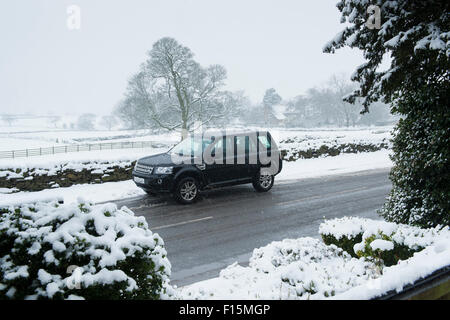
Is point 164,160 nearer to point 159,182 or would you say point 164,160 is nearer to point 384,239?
point 159,182

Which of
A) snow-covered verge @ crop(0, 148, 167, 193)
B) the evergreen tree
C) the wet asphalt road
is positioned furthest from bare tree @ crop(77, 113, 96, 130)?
the evergreen tree

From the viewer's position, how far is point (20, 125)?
178 ft

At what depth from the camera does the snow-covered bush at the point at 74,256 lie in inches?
91.4

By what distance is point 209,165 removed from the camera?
35.1ft

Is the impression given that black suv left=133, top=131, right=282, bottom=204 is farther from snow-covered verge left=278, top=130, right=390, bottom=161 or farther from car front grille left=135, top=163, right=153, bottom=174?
snow-covered verge left=278, top=130, right=390, bottom=161

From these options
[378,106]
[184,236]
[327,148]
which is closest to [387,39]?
[184,236]

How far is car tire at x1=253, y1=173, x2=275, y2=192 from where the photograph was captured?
11914 mm

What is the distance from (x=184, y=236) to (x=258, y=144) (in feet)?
16.2

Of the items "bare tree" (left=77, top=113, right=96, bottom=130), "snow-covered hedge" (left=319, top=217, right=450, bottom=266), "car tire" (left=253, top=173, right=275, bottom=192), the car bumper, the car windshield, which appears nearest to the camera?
"snow-covered hedge" (left=319, top=217, right=450, bottom=266)

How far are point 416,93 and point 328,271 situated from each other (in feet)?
12.2

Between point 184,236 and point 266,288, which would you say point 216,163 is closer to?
point 184,236

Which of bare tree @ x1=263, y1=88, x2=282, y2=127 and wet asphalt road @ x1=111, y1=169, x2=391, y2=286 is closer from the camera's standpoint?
wet asphalt road @ x1=111, y1=169, x2=391, y2=286

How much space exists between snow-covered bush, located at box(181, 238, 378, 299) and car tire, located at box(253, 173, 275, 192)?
6715mm
